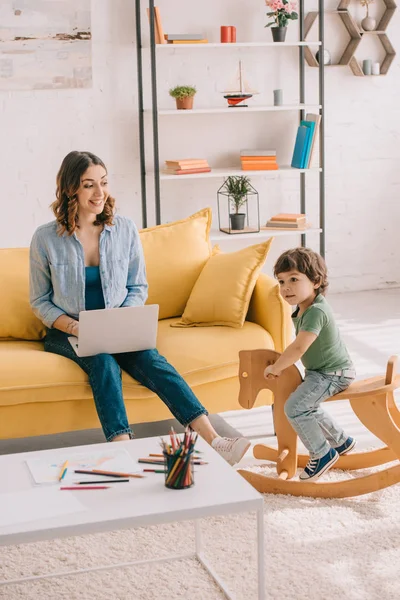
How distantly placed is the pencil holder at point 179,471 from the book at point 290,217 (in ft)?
11.0

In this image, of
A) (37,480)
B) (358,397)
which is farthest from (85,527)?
(358,397)

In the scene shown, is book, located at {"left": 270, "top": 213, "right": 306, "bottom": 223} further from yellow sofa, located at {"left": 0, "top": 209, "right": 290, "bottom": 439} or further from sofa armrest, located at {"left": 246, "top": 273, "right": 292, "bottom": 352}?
sofa armrest, located at {"left": 246, "top": 273, "right": 292, "bottom": 352}

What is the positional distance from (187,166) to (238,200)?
436mm

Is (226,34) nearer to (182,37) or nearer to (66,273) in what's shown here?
(182,37)

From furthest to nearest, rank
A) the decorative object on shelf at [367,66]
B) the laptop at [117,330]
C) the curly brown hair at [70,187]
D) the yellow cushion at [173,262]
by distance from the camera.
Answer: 1. the decorative object on shelf at [367,66]
2. the yellow cushion at [173,262]
3. the curly brown hair at [70,187]
4. the laptop at [117,330]

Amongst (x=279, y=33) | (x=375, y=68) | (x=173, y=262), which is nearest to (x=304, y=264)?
(x=173, y=262)

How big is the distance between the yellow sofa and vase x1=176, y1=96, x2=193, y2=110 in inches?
65.9

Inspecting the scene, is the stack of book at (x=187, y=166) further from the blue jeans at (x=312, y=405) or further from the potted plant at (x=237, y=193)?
the blue jeans at (x=312, y=405)

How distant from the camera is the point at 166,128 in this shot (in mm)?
5402

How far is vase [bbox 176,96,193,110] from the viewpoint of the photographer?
5117 millimetres

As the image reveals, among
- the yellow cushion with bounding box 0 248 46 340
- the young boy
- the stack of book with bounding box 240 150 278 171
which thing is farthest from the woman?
the stack of book with bounding box 240 150 278 171

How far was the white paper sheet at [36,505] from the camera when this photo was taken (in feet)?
6.34

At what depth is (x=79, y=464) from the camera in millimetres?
2229

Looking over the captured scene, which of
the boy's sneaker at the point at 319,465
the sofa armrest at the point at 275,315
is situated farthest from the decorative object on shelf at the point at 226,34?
the boy's sneaker at the point at 319,465
